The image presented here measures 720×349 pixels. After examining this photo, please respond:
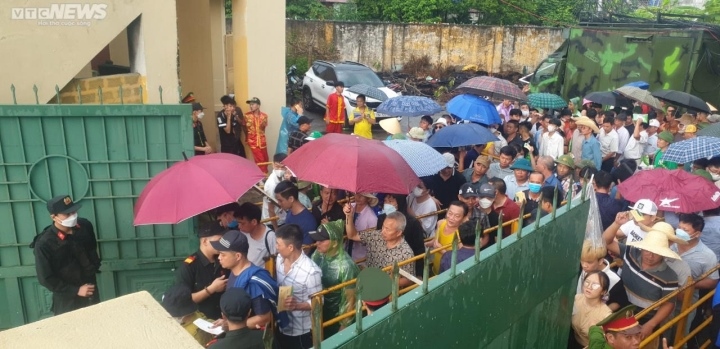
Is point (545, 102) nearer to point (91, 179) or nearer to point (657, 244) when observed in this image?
point (657, 244)

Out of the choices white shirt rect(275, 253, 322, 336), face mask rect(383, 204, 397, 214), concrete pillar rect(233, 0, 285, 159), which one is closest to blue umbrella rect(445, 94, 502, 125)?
concrete pillar rect(233, 0, 285, 159)

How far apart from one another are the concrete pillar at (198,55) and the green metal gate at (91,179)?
17.3 ft

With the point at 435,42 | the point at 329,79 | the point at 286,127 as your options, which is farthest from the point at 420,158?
the point at 435,42

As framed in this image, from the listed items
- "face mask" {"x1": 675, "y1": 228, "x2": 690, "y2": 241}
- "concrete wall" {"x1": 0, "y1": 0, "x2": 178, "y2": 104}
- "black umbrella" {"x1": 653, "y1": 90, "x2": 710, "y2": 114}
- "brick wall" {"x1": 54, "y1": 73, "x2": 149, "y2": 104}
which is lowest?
"face mask" {"x1": 675, "y1": 228, "x2": 690, "y2": 241}

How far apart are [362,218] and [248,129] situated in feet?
12.4

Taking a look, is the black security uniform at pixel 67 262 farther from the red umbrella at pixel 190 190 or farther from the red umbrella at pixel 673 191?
the red umbrella at pixel 673 191

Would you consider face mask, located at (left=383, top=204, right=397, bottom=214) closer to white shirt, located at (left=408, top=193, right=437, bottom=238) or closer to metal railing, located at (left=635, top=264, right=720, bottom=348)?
white shirt, located at (left=408, top=193, right=437, bottom=238)

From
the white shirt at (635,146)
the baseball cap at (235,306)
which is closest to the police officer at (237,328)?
the baseball cap at (235,306)

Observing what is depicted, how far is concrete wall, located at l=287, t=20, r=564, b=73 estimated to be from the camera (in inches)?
890

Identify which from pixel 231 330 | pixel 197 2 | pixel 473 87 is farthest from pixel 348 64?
pixel 231 330

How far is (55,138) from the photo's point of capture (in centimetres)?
480

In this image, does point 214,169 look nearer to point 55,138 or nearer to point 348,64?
point 55,138

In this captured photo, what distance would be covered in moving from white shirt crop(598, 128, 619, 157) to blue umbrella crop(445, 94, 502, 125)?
1685 mm

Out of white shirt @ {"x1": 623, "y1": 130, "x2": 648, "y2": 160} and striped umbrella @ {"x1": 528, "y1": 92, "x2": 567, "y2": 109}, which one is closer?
white shirt @ {"x1": 623, "y1": 130, "x2": 648, "y2": 160}
